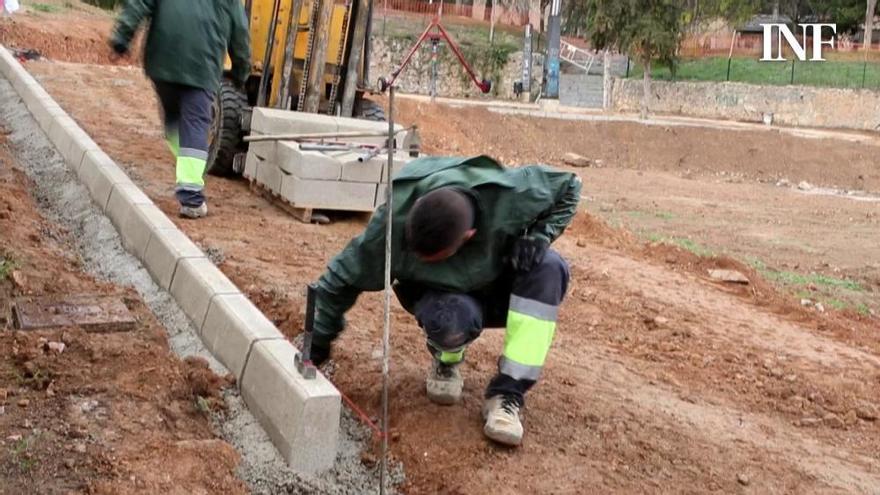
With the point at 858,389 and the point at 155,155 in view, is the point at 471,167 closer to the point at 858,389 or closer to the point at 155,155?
the point at 858,389

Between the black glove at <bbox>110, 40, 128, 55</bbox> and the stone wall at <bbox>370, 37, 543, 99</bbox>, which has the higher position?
the stone wall at <bbox>370, 37, 543, 99</bbox>

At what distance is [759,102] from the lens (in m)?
37.6

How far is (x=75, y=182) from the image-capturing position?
7.93 meters

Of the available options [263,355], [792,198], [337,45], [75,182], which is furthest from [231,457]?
[792,198]

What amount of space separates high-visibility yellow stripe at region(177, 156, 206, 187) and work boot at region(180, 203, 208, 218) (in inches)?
7.5

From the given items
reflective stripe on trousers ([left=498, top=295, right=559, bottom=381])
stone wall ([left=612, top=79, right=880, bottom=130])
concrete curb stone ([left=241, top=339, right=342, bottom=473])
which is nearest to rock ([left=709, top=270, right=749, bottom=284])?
reflective stripe on trousers ([left=498, top=295, right=559, bottom=381])

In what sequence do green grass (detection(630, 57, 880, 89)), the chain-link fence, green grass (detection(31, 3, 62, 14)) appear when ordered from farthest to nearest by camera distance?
the chain-link fence
green grass (detection(630, 57, 880, 89))
green grass (detection(31, 3, 62, 14))

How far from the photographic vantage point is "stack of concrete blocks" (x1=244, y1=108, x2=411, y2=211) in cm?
757

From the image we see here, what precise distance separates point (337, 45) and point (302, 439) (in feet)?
20.2

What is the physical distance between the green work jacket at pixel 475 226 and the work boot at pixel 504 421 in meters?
0.46

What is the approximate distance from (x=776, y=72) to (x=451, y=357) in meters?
38.9

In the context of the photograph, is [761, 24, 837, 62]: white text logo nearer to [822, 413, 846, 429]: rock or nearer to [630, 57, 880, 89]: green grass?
[630, 57, 880, 89]: green grass

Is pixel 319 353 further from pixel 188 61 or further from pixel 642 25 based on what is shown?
pixel 642 25

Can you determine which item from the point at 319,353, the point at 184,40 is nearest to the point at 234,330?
the point at 319,353
